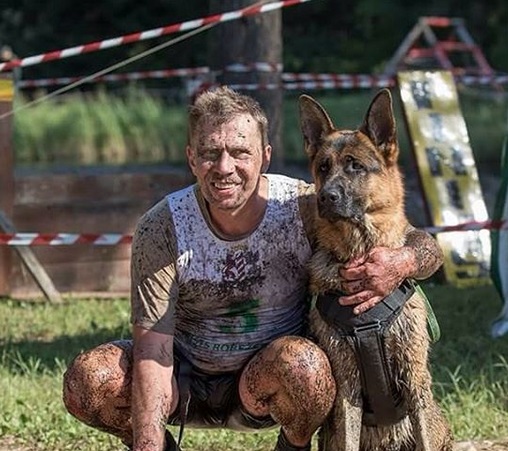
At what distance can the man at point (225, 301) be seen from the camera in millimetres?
4098

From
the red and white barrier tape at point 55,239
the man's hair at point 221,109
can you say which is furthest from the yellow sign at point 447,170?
the man's hair at point 221,109

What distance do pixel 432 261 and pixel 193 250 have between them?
2.59 ft

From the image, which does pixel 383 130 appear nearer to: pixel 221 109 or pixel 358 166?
pixel 358 166

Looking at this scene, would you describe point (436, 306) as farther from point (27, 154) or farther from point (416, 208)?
point (27, 154)

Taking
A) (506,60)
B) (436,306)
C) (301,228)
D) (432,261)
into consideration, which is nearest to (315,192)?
(301,228)

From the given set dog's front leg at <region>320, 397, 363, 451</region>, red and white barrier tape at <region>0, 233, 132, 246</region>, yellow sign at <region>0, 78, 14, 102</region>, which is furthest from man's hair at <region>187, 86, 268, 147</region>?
yellow sign at <region>0, 78, 14, 102</region>

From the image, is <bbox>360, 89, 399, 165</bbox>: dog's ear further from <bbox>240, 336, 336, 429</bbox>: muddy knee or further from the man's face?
<bbox>240, 336, 336, 429</bbox>: muddy knee

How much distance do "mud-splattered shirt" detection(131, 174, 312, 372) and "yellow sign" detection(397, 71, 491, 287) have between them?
15.5ft

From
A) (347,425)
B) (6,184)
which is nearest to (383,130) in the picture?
(347,425)

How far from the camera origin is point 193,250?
13.7 feet

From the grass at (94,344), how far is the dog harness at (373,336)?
1.10 meters

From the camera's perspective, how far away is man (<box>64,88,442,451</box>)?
13.4 feet

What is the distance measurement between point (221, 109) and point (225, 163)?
18 centimetres

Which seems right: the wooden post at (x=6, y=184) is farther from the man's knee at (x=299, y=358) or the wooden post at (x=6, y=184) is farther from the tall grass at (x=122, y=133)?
the tall grass at (x=122, y=133)
